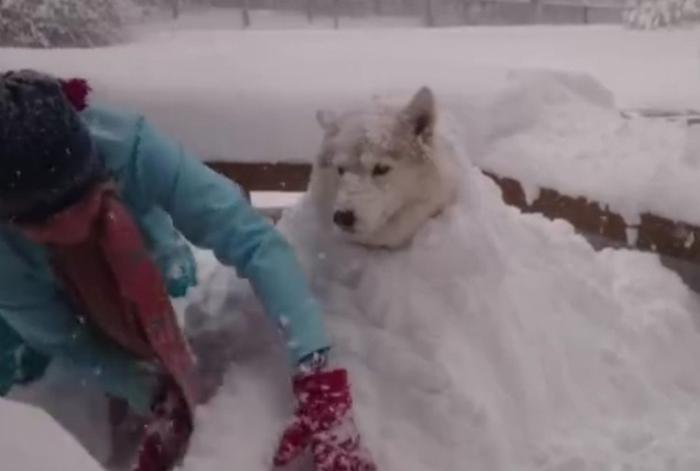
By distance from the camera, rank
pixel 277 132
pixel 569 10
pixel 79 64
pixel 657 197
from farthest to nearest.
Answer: pixel 569 10, pixel 79 64, pixel 277 132, pixel 657 197

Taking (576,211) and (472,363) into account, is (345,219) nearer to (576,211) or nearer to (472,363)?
(472,363)

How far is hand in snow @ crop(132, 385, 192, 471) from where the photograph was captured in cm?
181

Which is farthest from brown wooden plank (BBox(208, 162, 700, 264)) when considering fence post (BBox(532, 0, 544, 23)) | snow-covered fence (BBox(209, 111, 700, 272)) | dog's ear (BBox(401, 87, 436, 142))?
fence post (BBox(532, 0, 544, 23))

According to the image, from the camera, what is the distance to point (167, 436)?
1838mm

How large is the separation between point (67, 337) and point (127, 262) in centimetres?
30

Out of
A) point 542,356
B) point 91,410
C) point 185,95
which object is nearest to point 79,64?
point 185,95

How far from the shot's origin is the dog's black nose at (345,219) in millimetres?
1966

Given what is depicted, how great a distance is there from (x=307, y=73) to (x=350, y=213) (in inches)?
74.5

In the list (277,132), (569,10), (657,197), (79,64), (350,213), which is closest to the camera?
(350,213)

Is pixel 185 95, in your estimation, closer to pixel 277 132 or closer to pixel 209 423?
pixel 277 132

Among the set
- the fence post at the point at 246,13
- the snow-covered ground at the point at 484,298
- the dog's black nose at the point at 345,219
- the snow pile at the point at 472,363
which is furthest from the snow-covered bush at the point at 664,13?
the dog's black nose at the point at 345,219

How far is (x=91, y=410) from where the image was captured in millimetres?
2070

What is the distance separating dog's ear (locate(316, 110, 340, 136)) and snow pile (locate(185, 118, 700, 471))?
18 centimetres

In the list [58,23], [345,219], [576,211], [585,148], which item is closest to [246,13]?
[58,23]
